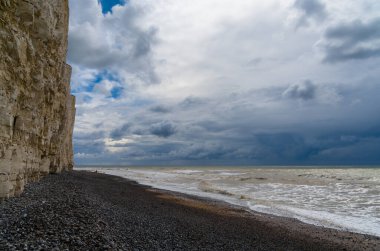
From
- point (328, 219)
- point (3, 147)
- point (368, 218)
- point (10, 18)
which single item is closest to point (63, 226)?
point (3, 147)

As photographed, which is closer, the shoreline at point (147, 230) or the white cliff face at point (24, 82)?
the shoreline at point (147, 230)

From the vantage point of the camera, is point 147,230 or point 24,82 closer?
point 147,230

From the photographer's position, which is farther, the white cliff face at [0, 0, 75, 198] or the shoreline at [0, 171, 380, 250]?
Result: the white cliff face at [0, 0, 75, 198]

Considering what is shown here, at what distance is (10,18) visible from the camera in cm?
1238

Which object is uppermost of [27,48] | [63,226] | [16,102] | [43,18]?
[43,18]

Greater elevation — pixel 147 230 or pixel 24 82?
pixel 24 82

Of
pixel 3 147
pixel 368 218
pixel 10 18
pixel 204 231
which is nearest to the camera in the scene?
pixel 3 147

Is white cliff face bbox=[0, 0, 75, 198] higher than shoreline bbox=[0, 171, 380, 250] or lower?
higher

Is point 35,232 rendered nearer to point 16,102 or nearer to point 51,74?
point 16,102

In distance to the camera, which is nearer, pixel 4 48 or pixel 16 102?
pixel 4 48

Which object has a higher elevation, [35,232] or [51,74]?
[51,74]

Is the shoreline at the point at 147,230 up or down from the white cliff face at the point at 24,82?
down

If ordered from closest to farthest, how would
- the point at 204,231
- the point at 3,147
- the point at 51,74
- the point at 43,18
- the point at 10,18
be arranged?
the point at 3,147 < the point at 10,18 < the point at 204,231 < the point at 43,18 < the point at 51,74

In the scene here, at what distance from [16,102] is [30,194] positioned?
434 centimetres
